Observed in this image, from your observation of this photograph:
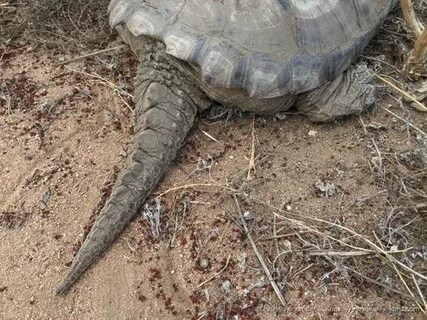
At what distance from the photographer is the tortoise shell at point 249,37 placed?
2.45 metres

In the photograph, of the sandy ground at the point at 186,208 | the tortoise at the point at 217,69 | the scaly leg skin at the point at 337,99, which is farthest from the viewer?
the scaly leg skin at the point at 337,99

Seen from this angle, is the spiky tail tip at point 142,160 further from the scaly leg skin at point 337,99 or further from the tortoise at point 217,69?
the scaly leg skin at point 337,99

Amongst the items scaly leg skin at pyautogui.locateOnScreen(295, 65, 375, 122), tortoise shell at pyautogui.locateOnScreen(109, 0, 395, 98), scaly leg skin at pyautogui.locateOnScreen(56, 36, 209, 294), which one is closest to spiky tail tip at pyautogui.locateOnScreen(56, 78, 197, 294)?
scaly leg skin at pyautogui.locateOnScreen(56, 36, 209, 294)

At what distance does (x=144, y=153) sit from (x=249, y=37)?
734 mm

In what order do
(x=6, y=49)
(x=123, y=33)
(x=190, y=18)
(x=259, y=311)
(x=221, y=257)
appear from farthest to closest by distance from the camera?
1. (x=6, y=49)
2. (x=123, y=33)
3. (x=190, y=18)
4. (x=221, y=257)
5. (x=259, y=311)

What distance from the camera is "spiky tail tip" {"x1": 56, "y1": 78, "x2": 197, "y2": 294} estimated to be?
2.26 m

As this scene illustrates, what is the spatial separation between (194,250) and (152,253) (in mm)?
188

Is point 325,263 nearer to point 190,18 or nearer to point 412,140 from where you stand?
point 412,140

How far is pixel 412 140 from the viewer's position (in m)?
2.75

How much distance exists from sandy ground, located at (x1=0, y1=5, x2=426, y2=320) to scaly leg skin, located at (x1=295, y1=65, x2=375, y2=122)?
8 cm

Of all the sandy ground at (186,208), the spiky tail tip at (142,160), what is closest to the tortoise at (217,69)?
the spiky tail tip at (142,160)

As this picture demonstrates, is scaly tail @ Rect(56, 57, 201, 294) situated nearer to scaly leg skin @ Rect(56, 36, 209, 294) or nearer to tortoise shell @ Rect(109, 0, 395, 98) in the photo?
scaly leg skin @ Rect(56, 36, 209, 294)

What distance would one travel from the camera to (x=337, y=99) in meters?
2.80

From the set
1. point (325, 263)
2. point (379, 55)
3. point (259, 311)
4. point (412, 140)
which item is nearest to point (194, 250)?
point (259, 311)
